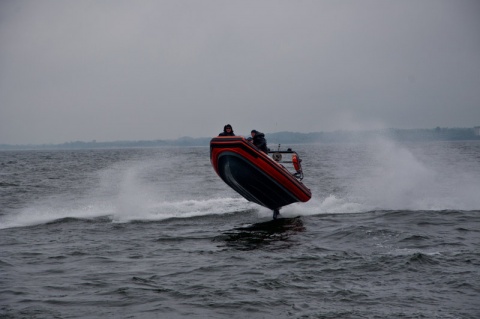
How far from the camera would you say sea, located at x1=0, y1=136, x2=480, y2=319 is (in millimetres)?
7999

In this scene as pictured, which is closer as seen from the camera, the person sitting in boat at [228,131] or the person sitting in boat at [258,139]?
the person sitting in boat at [228,131]

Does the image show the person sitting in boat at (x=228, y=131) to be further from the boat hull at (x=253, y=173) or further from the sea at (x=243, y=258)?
the sea at (x=243, y=258)

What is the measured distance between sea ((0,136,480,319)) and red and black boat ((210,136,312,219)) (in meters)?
0.78

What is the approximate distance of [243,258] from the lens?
11.1m

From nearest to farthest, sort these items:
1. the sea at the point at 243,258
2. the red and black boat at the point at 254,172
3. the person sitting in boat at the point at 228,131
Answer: the sea at the point at 243,258
the red and black boat at the point at 254,172
the person sitting in boat at the point at 228,131

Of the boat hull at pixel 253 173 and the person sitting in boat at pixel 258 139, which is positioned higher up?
the person sitting in boat at pixel 258 139

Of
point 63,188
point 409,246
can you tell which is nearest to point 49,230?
point 409,246

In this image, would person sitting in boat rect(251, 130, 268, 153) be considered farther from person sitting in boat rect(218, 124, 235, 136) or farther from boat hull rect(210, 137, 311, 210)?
person sitting in boat rect(218, 124, 235, 136)

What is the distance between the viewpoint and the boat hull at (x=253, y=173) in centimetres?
1422

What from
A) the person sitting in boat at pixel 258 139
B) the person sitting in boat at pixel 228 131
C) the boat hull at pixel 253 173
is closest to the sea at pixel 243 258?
the boat hull at pixel 253 173

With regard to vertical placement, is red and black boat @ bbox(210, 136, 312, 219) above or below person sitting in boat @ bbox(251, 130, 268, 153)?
below

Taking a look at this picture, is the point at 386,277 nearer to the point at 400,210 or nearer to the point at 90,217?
the point at 400,210

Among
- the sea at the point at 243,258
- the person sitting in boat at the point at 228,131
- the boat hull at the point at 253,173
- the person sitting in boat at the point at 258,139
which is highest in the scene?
the person sitting in boat at the point at 228,131

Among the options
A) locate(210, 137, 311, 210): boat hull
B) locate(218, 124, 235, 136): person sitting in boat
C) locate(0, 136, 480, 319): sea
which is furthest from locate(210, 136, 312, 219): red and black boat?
locate(0, 136, 480, 319): sea
